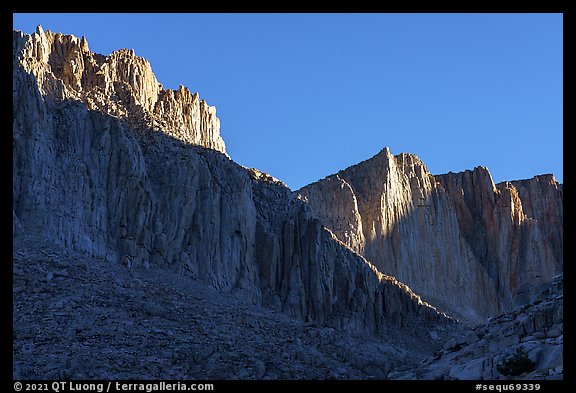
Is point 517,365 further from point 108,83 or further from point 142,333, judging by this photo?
point 108,83

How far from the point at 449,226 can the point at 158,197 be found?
63.6 metres

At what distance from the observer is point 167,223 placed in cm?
5859

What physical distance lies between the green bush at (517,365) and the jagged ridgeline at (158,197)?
27.1 metres

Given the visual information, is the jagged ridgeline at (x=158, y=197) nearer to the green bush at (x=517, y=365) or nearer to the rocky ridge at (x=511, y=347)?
the rocky ridge at (x=511, y=347)

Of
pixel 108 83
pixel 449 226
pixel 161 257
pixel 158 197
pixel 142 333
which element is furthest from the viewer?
pixel 449 226

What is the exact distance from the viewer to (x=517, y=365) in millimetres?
27656

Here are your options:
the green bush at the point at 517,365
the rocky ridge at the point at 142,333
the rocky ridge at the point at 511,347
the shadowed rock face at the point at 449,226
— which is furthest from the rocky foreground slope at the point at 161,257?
the shadowed rock face at the point at 449,226

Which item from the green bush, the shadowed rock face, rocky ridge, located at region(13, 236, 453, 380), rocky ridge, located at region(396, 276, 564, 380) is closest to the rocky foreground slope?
rocky ridge, located at region(13, 236, 453, 380)

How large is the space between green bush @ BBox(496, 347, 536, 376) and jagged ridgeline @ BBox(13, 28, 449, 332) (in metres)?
27.1

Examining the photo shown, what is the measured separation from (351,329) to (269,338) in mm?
26162

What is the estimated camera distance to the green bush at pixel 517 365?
2755 centimetres

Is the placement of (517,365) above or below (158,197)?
below

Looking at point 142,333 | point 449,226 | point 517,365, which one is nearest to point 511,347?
point 517,365
